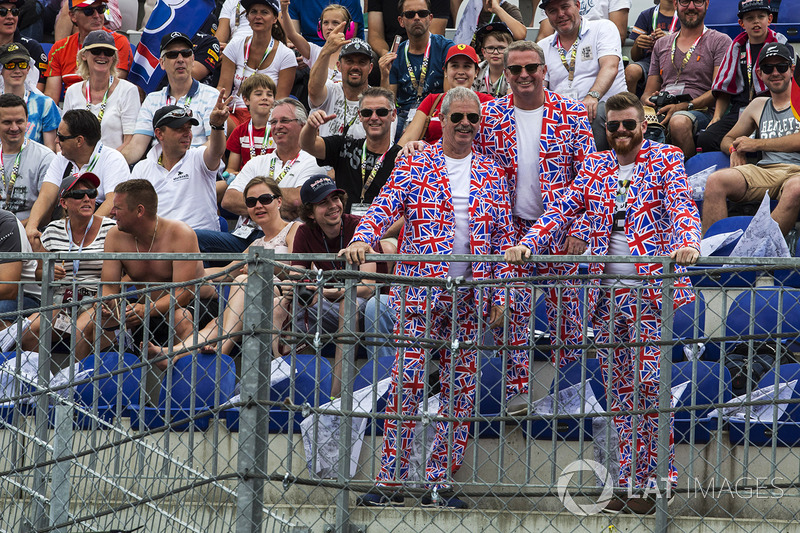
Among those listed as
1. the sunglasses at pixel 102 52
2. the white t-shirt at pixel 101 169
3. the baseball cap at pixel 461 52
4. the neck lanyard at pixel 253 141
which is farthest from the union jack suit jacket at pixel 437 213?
the sunglasses at pixel 102 52

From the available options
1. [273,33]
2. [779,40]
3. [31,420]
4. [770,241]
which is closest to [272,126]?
[273,33]

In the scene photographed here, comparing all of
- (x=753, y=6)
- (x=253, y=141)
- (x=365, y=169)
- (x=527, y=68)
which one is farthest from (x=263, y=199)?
(x=753, y=6)

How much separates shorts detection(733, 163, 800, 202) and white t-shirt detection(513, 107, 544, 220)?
6.99ft

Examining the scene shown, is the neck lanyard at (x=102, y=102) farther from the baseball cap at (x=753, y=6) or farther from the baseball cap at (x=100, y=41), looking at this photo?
the baseball cap at (x=753, y=6)

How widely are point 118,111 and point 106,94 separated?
0.73ft

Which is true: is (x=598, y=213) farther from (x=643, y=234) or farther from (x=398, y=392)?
(x=398, y=392)

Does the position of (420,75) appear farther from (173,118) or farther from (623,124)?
(623,124)

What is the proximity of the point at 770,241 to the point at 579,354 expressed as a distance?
1387 millimetres

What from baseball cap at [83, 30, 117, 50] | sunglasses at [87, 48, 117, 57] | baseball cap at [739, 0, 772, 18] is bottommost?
sunglasses at [87, 48, 117, 57]

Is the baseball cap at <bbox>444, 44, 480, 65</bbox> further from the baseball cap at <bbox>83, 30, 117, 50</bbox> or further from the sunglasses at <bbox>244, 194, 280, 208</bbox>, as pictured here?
the baseball cap at <bbox>83, 30, 117, 50</bbox>

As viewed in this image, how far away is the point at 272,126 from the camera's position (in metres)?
7.72

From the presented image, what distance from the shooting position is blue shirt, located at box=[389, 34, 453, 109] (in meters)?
8.85


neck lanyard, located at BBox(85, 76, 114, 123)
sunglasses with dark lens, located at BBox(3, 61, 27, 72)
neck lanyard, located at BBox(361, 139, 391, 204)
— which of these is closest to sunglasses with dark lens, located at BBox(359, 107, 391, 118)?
neck lanyard, located at BBox(361, 139, 391, 204)

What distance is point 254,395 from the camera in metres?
4.37
